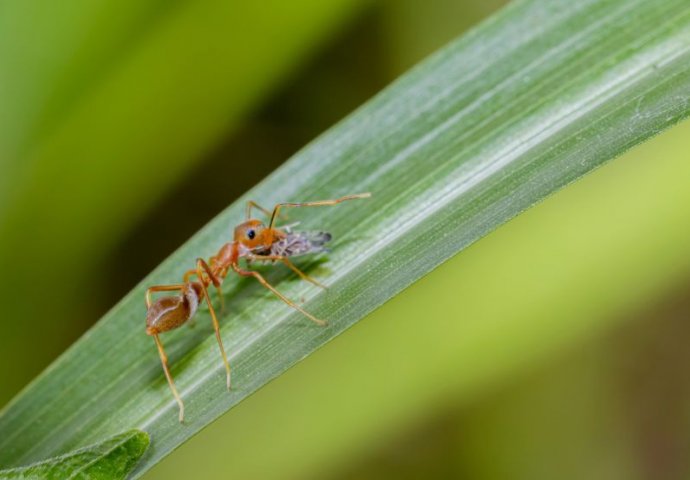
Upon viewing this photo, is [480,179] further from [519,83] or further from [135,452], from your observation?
[135,452]

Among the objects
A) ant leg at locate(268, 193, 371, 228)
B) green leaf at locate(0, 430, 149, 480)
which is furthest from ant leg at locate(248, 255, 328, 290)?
green leaf at locate(0, 430, 149, 480)

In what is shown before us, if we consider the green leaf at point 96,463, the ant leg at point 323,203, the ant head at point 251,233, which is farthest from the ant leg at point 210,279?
the green leaf at point 96,463

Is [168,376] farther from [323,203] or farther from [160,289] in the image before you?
[323,203]

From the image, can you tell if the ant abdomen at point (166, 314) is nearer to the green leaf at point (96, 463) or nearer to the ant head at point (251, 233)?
the ant head at point (251, 233)

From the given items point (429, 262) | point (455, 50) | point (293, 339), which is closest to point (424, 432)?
point (293, 339)

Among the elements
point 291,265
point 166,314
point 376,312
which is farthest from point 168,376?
point 376,312

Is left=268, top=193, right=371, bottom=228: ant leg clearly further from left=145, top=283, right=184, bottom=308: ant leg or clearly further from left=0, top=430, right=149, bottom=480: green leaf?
left=0, top=430, right=149, bottom=480: green leaf
